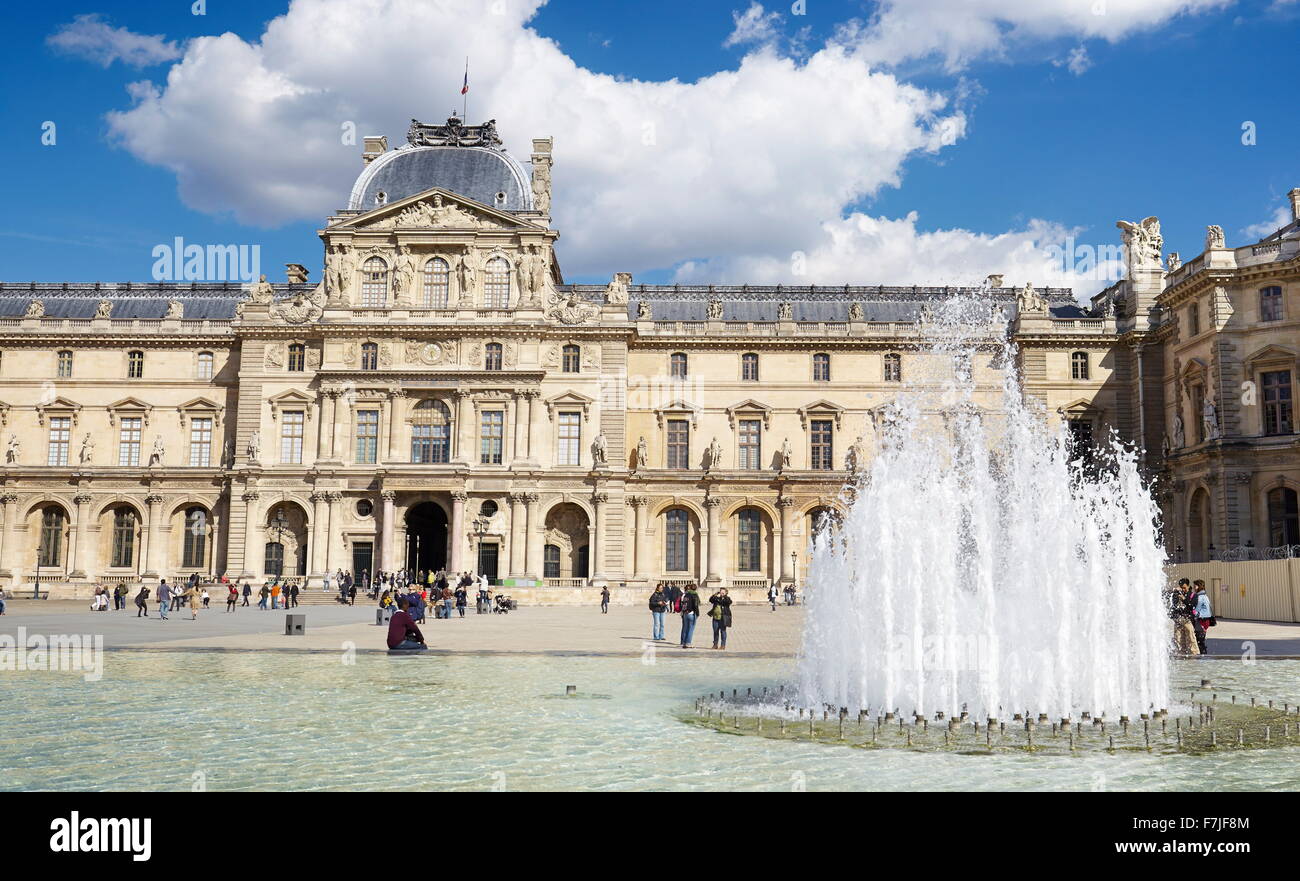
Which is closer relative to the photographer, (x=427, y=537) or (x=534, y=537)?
(x=534, y=537)

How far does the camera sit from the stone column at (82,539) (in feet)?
197

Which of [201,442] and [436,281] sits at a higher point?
[436,281]

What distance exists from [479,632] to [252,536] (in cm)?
2916

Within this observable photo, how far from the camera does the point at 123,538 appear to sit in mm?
61250

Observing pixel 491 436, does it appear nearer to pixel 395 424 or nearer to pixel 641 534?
pixel 395 424

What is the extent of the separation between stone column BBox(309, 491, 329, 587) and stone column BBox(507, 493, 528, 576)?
955cm

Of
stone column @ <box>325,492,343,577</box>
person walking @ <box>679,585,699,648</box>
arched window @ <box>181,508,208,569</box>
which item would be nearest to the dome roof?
stone column @ <box>325,492,343,577</box>

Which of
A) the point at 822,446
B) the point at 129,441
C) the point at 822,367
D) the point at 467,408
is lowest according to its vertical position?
the point at 822,446

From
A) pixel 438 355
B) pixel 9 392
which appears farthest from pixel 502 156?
pixel 9 392

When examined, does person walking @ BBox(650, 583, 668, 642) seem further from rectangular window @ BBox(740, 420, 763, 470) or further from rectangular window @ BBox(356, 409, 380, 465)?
rectangular window @ BBox(356, 409, 380, 465)

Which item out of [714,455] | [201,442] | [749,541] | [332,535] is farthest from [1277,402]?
[201,442]

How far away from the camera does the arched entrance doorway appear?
193ft
